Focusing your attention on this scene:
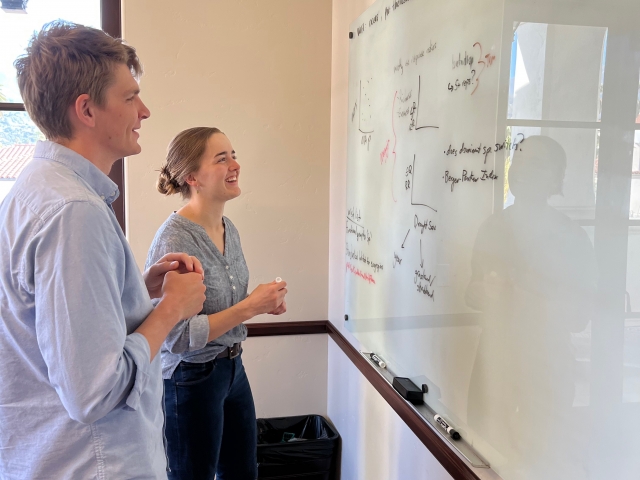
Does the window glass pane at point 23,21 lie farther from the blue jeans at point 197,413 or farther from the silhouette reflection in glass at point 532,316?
the silhouette reflection in glass at point 532,316

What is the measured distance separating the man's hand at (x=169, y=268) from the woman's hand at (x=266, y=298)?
1.02 ft

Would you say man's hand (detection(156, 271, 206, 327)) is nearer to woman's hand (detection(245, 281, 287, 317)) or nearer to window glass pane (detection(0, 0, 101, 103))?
woman's hand (detection(245, 281, 287, 317))

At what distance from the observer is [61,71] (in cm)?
84

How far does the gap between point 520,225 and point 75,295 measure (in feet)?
2.46

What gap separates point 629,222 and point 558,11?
37 centimetres

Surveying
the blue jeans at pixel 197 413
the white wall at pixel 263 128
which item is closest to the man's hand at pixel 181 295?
the blue jeans at pixel 197 413

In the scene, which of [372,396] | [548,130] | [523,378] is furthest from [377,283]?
[548,130]

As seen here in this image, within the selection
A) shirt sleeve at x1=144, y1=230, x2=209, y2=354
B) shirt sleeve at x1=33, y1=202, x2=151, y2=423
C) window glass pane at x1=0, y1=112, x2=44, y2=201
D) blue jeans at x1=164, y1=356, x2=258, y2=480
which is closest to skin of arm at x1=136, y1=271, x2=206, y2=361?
shirt sleeve at x1=33, y1=202, x2=151, y2=423

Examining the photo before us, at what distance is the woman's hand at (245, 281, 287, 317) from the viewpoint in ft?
4.77

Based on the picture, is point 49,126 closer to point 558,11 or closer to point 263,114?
point 558,11

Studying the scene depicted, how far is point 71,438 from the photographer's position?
0.83m

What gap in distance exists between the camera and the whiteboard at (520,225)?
71 centimetres

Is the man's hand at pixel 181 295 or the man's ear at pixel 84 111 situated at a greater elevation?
the man's ear at pixel 84 111

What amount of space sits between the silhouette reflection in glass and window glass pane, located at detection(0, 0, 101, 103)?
6.94 feet
